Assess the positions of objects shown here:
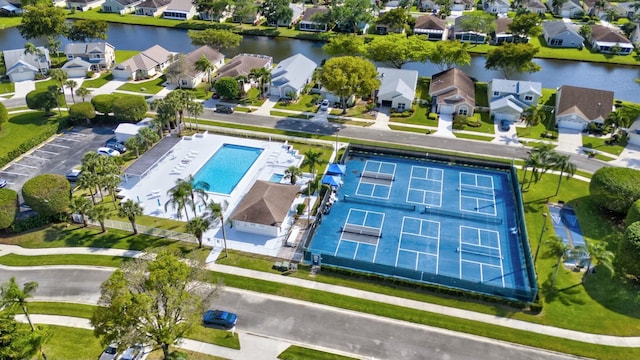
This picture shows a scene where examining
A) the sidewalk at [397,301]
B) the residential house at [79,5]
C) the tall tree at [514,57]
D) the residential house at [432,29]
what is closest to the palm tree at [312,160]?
the sidewalk at [397,301]

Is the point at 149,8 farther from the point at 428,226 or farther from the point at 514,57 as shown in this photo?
the point at 428,226

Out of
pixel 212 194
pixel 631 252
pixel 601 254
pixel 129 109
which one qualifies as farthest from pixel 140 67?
pixel 631 252

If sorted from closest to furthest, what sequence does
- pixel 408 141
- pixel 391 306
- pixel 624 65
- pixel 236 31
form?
pixel 391 306 < pixel 408 141 < pixel 624 65 < pixel 236 31

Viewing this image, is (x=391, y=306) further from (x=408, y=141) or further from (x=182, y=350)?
(x=408, y=141)

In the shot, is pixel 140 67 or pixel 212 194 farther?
Answer: pixel 140 67

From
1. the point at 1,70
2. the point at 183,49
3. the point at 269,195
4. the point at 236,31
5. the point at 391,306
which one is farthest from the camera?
the point at 236,31

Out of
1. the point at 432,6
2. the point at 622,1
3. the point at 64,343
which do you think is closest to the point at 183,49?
the point at 432,6

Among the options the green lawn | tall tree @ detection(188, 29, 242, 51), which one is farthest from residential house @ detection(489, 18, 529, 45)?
the green lawn
